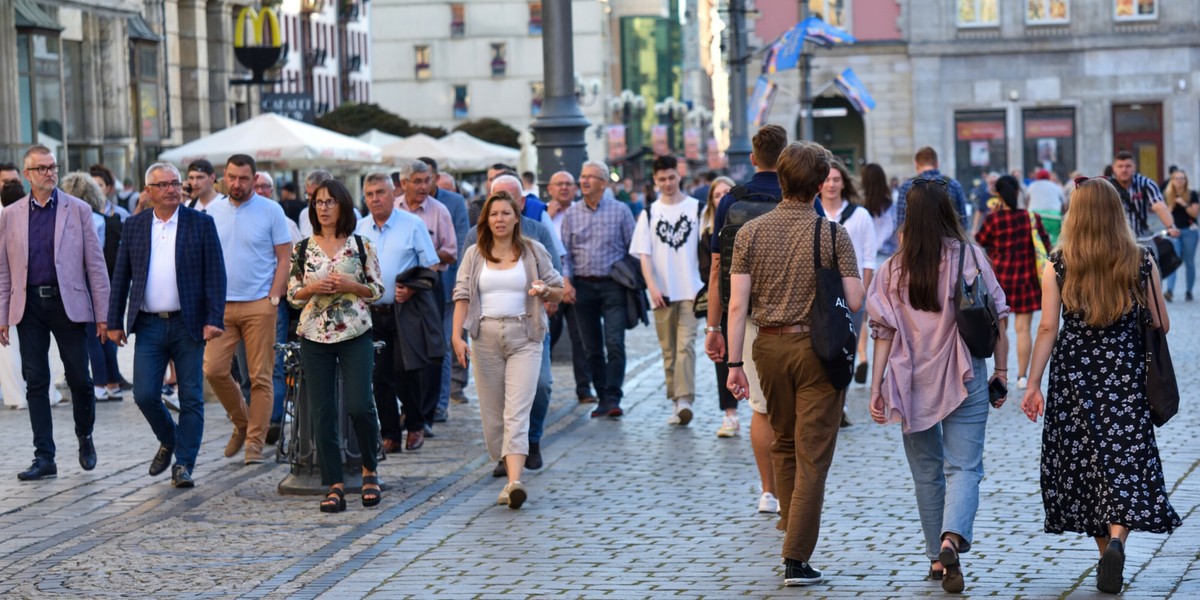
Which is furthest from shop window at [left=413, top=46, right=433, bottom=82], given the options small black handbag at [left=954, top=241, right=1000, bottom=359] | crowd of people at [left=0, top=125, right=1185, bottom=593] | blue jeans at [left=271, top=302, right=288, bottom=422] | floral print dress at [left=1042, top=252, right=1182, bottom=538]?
small black handbag at [left=954, top=241, right=1000, bottom=359]

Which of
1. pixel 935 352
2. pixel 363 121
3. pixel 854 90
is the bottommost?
pixel 935 352

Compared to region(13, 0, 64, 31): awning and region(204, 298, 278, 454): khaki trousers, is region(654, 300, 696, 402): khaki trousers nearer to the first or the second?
region(204, 298, 278, 454): khaki trousers

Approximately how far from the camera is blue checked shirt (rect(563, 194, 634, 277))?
1425cm

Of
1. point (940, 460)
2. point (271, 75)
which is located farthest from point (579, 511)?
point (271, 75)

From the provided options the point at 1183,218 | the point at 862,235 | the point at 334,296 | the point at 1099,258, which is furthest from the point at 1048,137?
the point at 1099,258

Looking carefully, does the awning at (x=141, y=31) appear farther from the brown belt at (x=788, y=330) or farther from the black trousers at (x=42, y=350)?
the brown belt at (x=788, y=330)

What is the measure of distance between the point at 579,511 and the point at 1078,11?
49.2m

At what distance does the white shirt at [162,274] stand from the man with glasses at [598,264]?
149 inches

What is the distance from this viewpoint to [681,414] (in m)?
13.4

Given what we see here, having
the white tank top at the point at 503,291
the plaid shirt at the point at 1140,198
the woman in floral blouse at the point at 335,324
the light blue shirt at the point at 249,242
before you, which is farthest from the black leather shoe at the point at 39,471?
the plaid shirt at the point at 1140,198

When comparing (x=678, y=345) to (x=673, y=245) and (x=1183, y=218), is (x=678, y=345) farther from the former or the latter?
(x=1183, y=218)

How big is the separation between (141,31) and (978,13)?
26.2 meters

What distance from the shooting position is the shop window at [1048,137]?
5644 cm

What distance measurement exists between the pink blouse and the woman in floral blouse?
329 centimetres
